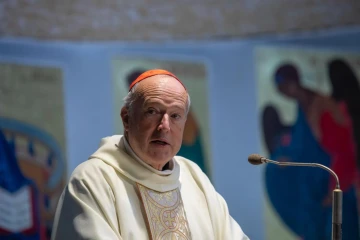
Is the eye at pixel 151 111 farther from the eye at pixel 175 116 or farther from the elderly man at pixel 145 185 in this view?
the eye at pixel 175 116

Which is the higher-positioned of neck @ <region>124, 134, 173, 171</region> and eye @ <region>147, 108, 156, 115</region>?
eye @ <region>147, 108, 156, 115</region>

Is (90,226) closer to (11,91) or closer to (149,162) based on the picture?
(149,162)

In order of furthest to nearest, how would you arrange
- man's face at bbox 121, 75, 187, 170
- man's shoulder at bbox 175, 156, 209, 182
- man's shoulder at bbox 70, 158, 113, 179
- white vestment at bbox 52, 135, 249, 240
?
man's shoulder at bbox 175, 156, 209, 182 < man's face at bbox 121, 75, 187, 170 < man's shoulder at bbox 70, 158, 113, 179 < white vestment at bbox 52, 135, 249, 240

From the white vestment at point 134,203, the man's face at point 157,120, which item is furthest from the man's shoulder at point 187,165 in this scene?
the man's face at point 157,120

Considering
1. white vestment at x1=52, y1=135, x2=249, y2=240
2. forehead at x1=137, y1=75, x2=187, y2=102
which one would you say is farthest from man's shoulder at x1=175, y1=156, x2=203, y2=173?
forehead at x1=137, y1=75, x2=187, y2=102

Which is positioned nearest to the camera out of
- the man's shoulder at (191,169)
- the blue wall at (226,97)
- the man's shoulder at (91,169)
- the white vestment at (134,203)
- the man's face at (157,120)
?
the white vestment at (134,203)

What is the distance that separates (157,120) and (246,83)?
3.93 m

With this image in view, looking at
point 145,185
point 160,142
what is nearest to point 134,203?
point 145,185

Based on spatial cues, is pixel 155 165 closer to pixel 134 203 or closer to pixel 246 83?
pixel 134 203

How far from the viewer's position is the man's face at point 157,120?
11.0 feet

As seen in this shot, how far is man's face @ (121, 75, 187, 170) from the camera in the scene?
335 centimetres

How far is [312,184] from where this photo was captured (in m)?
7.14

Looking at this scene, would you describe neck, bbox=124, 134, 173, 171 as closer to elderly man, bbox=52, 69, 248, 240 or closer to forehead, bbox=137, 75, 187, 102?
elderly man, bbox=52, 69, 248, 240

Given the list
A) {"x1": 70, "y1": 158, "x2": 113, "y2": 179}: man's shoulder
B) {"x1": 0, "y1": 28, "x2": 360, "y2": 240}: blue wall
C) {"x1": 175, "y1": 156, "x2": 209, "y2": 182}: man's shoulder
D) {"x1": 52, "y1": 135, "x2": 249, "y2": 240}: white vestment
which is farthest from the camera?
{"x1": 0, "y1": 28, "x2": 360, "y2": 240}: blue wall
